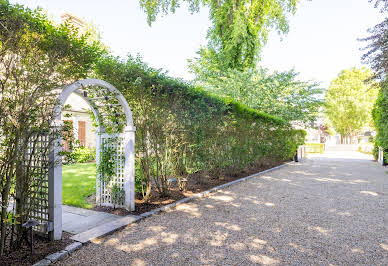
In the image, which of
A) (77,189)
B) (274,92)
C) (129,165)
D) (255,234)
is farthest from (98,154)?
(274,92)

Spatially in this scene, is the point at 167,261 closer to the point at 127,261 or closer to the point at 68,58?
the point at 127,261

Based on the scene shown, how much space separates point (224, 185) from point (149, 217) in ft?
10.3

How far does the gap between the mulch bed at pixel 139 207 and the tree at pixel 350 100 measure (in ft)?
102

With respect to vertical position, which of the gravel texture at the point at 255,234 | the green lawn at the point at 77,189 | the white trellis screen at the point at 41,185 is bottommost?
the gravel texture at the point at 255,234

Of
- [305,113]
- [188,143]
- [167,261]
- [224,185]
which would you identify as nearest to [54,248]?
[167,261]

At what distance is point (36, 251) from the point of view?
8.92 feet

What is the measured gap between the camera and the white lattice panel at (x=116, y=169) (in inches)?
171

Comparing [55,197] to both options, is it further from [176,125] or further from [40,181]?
[176,125]

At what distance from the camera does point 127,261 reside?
2646 millimetres

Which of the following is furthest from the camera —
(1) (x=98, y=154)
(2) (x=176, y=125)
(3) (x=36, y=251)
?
(2) (x=176, y=125)

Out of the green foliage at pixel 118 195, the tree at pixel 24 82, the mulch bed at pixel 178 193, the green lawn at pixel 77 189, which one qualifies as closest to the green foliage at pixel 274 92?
the mulch bed at pixel 178 193

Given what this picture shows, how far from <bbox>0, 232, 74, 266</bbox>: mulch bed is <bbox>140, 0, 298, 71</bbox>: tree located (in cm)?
1450

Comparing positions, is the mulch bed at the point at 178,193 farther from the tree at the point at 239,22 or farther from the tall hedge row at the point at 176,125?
the tree at the point at 239,22

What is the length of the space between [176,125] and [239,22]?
12.4 meters
